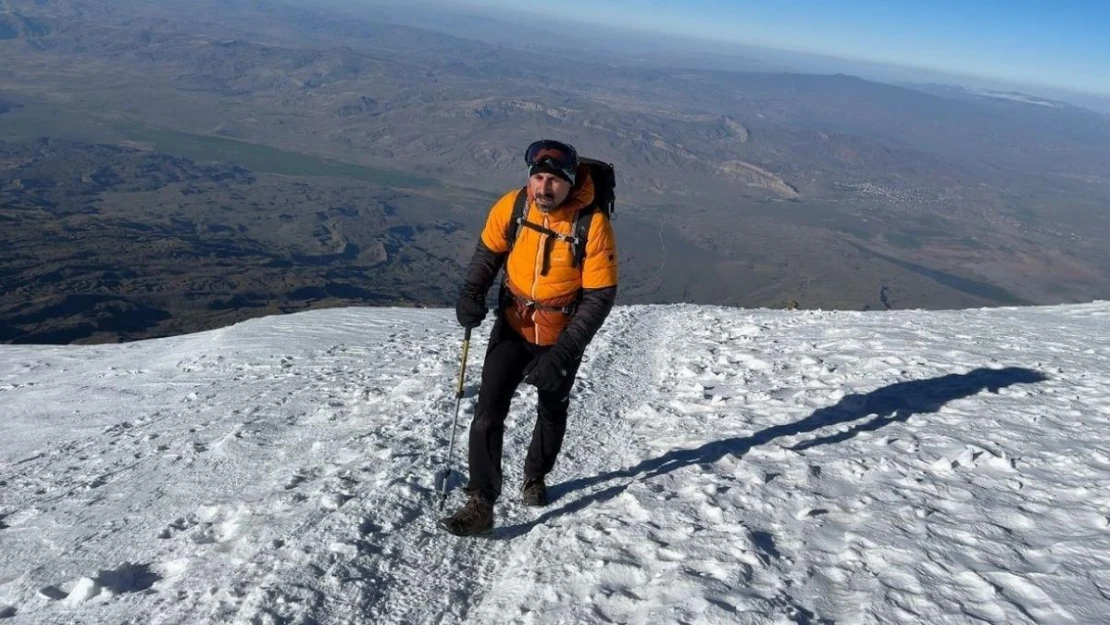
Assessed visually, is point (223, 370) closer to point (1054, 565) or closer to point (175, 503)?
point (175, 503)

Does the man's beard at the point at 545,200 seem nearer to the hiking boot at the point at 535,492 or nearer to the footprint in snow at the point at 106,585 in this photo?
the hiking boot at the point at 535,492

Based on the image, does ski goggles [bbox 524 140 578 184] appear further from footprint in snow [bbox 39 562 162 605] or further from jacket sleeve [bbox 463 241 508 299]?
footprint in snow [bbox 39 562 162 605]

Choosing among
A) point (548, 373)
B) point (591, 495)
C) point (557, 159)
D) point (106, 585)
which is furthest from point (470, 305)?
point (106, 585)

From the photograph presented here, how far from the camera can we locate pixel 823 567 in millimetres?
4602

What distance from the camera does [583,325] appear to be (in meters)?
4.94

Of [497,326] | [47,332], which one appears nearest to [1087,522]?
[497,326]

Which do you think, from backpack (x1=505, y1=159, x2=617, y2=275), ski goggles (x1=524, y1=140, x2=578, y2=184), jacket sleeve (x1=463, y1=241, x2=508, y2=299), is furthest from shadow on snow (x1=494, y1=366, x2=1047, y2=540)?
ski goggles (x1=524, y1=140, x2=578, y2=184)

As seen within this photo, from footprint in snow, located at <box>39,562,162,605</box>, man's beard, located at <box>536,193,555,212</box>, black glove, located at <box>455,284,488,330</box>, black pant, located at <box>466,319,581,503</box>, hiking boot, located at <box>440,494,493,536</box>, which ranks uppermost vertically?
man's beard, located at <box>536,193,555,212</box>

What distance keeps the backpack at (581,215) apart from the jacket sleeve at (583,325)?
282mm

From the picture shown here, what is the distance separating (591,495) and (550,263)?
223cm

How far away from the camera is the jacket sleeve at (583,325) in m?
4.94

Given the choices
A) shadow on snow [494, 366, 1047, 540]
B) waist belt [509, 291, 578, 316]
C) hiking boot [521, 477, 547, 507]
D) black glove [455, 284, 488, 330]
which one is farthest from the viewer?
shadow on snow [494, 366, 1047, 540]

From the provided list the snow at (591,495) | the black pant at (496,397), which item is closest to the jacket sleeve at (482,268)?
the black pant at (496,397)

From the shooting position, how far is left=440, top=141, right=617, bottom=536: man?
491cm
